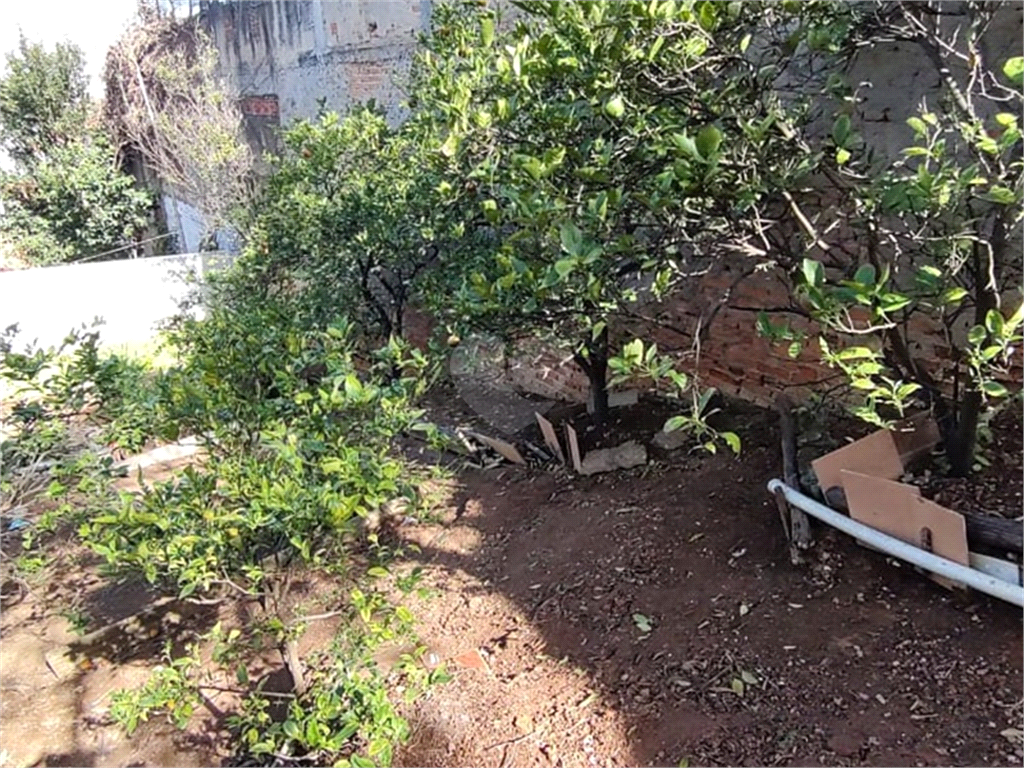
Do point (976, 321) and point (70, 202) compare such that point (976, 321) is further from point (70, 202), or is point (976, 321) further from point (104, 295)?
point (70, 202)

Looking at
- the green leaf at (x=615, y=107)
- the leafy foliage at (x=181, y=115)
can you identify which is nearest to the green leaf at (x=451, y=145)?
the green leaf at (x=615, y=107)

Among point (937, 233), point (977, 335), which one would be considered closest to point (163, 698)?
point (977, 335)

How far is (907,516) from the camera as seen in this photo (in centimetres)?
229

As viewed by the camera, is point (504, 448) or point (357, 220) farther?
point (357, 220)

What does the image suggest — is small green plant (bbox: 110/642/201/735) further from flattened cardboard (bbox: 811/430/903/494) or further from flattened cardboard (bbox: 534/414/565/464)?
flattened cardboard (bbox: 534/414/565/464)

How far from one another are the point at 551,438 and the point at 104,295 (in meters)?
7.57

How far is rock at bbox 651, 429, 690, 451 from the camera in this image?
12.7ft

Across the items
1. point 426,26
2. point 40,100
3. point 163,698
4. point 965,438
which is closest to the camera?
point 163,698

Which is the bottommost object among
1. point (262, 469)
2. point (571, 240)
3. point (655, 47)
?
point (262, 469)

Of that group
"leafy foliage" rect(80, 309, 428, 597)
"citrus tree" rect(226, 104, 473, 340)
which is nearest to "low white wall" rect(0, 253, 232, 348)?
"citrus tree" rect(226, 104, 473, 340)

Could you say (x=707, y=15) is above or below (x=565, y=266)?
above

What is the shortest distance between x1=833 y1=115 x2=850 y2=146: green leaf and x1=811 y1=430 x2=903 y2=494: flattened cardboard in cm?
112

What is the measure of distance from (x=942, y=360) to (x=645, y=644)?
165 cm

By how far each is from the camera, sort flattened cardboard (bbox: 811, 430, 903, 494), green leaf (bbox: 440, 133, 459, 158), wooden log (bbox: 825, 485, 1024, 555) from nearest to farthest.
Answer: wooden log (bbox: 825, 485, 1024, 555)
green leaf (bbox: 440, 133, 459, 158)
flattened cardboard (bbox: 811, 430, 903, 494)
